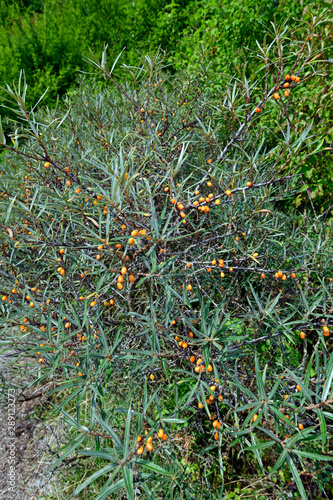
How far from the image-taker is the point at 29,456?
7.22ft

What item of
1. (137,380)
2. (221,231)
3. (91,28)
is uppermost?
(91,28)

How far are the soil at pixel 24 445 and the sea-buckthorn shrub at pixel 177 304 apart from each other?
300 millimetres

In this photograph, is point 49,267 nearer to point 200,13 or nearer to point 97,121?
point 97,121

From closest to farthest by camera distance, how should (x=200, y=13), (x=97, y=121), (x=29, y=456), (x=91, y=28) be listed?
(x=29, y=456) < (x=97, y=121) < (x=200, y=13) < (x=91, y=28)

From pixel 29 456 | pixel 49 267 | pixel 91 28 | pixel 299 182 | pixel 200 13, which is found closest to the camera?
pixel 49 267

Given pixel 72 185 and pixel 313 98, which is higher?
pixel 313 98

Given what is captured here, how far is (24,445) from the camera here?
89.0 inches

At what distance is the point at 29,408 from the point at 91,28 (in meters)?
7.00

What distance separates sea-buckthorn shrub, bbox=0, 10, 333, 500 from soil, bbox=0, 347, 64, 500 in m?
0.30

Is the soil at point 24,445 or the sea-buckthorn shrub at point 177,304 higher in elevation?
the sea-buckthorn shrub at point 177,304

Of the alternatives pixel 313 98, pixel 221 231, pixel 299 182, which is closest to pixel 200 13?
pixel 313 98

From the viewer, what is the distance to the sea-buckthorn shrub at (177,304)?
108 cm

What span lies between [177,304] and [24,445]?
6.27 feet

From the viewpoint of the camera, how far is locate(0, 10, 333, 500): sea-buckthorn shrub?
1079mm
